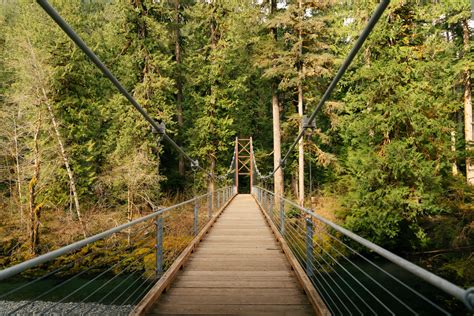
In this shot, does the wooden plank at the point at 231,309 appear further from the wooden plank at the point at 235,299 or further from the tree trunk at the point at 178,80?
the tree trunk at the point at 178,80

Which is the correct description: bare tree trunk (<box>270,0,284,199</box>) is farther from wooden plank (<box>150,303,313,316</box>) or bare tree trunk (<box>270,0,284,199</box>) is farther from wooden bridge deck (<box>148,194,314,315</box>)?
wooden plank (<box>150,303,313,316</box>)

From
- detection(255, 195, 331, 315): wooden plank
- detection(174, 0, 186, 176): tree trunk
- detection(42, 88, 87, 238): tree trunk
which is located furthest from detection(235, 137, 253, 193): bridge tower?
detection(255, 195, 331, 315): wooden plank

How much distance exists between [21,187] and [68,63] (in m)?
5.45

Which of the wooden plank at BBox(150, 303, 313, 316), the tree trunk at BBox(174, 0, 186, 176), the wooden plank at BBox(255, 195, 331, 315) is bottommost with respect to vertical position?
the wooden plank at BBox(150, 303, 313, 316)

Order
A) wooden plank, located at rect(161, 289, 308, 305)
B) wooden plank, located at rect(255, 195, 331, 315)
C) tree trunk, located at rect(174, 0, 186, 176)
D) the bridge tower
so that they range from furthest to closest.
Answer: the bridge tower
tree trunk, located at rect(174, 0, 186, 176)
wooden plank, located at rect(161, 289, 308, 305)
wooden plank, located at rect(255, 195, 331, 315)

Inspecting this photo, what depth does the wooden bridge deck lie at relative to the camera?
261 cm

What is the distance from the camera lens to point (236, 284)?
126 inches

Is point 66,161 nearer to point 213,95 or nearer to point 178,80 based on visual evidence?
point 213,95

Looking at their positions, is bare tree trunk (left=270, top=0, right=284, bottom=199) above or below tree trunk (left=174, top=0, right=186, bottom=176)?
below

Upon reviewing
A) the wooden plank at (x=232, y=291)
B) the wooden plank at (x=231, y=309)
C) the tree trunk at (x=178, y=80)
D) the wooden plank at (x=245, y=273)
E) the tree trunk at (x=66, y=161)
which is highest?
the tree trunk at (x=178, y=80)

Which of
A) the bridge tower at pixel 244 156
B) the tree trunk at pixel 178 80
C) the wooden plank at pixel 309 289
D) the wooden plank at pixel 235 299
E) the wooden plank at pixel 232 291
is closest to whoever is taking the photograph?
the wooden plank at pixel 309 289

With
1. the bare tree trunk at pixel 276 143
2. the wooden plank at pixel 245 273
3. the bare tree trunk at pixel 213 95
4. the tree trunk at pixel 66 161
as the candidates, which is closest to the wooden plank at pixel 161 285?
the wooden plank at pixel 245 273

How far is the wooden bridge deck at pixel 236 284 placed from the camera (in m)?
2.61

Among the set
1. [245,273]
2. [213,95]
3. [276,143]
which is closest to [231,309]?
[245,273]
